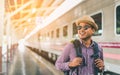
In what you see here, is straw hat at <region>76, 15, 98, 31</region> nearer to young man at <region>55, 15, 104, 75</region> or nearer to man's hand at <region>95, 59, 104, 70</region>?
young man at <region>55, 15, 104, 75</region>

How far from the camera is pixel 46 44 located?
3.66 metres

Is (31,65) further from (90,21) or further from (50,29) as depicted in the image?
(90,21)

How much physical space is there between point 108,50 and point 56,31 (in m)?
1.02

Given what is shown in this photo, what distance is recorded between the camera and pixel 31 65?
3.87m

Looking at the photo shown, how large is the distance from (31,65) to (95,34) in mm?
1223

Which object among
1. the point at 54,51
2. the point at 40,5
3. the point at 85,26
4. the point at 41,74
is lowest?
the point at 41,74

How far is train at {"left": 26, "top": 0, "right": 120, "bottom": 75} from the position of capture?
8.92 ft

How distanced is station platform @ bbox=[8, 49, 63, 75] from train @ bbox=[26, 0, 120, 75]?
93mm

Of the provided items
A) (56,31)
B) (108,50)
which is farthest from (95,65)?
(56,31)

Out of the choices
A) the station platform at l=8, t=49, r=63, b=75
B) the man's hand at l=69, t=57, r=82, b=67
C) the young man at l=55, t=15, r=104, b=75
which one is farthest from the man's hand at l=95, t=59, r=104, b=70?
the station platform at l=8, t=49, r=63, b=75

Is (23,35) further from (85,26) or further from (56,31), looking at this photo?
(85,26)

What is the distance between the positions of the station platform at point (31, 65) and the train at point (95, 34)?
0.09 metres

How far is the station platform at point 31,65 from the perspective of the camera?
3727mm

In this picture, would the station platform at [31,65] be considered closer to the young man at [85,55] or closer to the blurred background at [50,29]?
the blurred background at [50,29]
